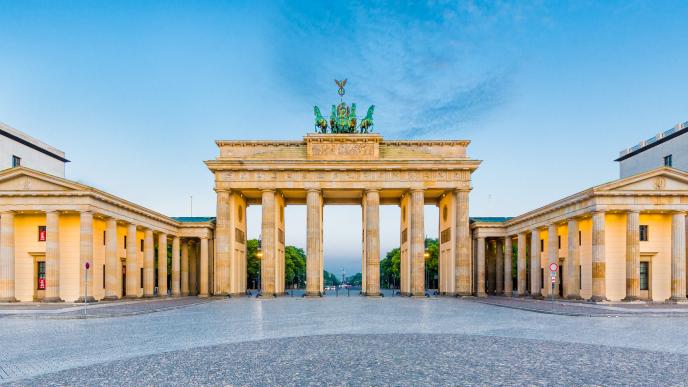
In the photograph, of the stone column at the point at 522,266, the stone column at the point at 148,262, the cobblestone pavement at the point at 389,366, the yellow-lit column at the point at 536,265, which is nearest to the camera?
the cobblestone pavement at the point at 389,366

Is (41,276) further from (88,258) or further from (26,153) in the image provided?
(26,153)

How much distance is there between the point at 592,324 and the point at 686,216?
24.2 meters

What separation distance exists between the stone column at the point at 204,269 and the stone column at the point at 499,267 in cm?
3451

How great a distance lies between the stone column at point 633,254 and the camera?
125ft

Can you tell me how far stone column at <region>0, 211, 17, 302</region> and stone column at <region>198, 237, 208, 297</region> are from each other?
19614 mm

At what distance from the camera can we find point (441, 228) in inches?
2457

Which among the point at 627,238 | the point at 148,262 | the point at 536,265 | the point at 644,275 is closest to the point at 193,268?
the point at 148,262

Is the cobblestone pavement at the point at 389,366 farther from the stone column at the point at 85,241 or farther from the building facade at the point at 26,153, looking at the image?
the building facade at the point at 26,153

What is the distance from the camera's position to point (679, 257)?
38719mm

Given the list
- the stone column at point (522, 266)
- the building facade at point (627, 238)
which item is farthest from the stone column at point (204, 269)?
the building facade at point (627, 238)

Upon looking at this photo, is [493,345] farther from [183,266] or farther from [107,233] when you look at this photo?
[183,266]

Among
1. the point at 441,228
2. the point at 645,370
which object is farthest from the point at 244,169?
the point at 645,370

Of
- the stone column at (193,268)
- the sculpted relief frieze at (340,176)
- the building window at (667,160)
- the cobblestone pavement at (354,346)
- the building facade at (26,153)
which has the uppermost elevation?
the building facade at (26,153)

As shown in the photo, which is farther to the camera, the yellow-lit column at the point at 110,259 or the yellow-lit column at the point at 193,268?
the yellow-lit column at the point at 193,268
